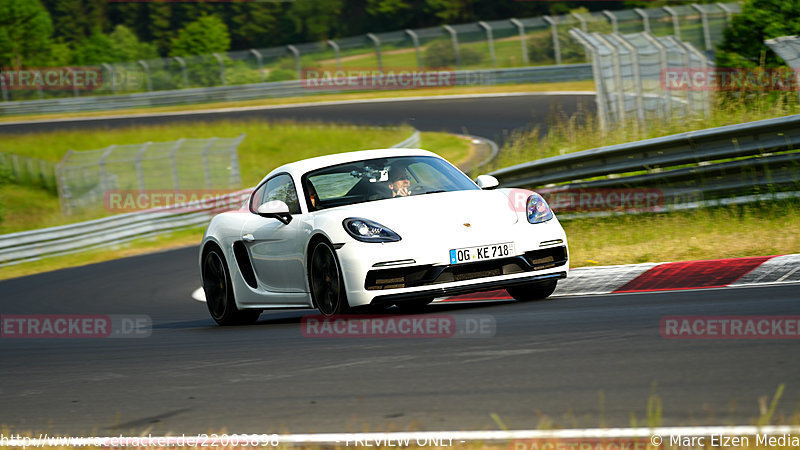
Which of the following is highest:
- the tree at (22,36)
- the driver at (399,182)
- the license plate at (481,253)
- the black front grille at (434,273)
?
the driver at (399,182)

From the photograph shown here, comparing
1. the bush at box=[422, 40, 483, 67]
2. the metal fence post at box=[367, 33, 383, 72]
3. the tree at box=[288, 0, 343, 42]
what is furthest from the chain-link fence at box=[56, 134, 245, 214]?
the tree at box=[288, 0, 343, 42]

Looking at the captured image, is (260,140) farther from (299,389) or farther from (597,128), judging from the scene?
(299,389)

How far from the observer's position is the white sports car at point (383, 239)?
7375mm

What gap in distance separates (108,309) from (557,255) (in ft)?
21.1

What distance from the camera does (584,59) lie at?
127 ft

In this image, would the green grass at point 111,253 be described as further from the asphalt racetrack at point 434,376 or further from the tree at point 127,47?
the tree at point 127,47

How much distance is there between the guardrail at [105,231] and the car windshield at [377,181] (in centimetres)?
1347

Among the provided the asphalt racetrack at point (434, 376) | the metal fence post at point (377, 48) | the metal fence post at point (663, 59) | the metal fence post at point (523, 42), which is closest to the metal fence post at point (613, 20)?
the metal fence post at point (523, 42)

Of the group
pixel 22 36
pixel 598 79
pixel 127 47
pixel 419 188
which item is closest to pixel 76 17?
pixel 127 47

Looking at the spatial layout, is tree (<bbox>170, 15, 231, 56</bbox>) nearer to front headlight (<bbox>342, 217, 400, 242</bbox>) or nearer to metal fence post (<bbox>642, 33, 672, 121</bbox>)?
metal fence post (<bbox>642, 33, 672, 121</bbox>)

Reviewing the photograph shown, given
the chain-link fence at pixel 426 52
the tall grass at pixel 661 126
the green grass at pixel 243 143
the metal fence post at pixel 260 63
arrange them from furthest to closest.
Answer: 1. the metal fence post at pixel 260 63
2. the chain-link fence at pixel 426 52
3. the green grass at pixel 243 143
4. the tall grass at pixel 661 126

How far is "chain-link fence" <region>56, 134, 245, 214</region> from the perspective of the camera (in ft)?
78.3

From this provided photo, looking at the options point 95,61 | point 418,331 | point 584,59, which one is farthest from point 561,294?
point 95,61

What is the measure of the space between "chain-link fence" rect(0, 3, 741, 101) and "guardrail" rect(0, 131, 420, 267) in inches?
673
